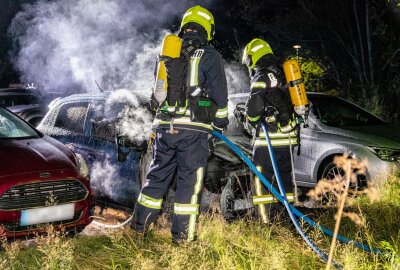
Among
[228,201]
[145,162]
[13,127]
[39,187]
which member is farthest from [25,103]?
[228,201]

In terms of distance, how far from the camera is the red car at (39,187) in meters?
3.94

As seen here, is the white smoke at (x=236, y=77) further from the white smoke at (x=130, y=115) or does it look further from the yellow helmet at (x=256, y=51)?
the yellow helmet at (x=256, y=51)

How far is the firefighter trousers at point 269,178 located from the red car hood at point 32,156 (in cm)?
188

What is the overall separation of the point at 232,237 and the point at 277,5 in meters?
12.5

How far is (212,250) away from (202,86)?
137cm

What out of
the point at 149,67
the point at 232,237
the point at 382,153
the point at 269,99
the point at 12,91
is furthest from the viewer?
the point at 12,91

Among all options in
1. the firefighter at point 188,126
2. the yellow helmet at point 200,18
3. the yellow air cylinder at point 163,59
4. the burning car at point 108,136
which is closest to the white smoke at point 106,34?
the burning car at point 108,136

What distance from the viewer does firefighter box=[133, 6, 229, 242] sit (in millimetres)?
3707

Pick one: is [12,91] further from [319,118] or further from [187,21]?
[187,21]

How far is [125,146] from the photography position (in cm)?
488

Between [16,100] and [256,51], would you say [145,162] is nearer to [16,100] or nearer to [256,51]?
Answer: [256,51]

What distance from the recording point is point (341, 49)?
14172 mm

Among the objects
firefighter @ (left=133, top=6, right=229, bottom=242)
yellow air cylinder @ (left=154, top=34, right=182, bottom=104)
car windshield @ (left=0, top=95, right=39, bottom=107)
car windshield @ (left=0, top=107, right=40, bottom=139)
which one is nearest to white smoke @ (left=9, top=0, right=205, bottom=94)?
car windshield @ (left=0, top=95, right=39, bottom=107)

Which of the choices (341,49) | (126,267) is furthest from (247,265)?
(341,49)
